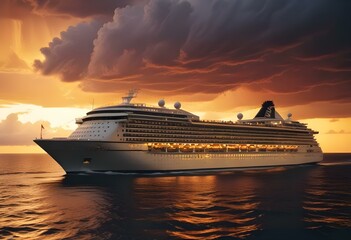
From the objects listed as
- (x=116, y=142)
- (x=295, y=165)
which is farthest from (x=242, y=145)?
(x=116, y=142)

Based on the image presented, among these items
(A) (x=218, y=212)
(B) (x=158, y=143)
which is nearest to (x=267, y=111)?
(B) (x=158, y=143)

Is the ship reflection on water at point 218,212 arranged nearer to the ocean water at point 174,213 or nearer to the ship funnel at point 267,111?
the ocean water at point 174,213

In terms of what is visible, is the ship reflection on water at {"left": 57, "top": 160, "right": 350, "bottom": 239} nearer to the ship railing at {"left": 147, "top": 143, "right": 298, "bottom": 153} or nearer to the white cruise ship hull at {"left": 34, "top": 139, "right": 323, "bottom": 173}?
the white cruise ship hull at {"left": 34, "top": 139, "right": 323, "bottom": 173}

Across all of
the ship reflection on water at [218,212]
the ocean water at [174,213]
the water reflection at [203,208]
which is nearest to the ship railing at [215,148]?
the water reflection at [203,208]

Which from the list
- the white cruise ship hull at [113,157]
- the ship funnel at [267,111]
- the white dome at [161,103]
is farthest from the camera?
the ship funnel at [267,111]

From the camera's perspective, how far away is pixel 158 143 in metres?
78.5

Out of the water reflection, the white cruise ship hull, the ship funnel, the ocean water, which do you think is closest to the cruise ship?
the white cruise ship hull

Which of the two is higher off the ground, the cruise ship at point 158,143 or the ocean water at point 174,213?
the cruise ship at point 158,143

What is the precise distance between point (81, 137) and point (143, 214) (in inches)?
1780

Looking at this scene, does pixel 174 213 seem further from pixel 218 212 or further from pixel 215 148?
pixel 215 148

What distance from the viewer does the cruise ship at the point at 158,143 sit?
70.1 m

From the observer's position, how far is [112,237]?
26.2 metres

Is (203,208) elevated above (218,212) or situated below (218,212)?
above

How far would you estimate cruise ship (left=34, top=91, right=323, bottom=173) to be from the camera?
70125mm
